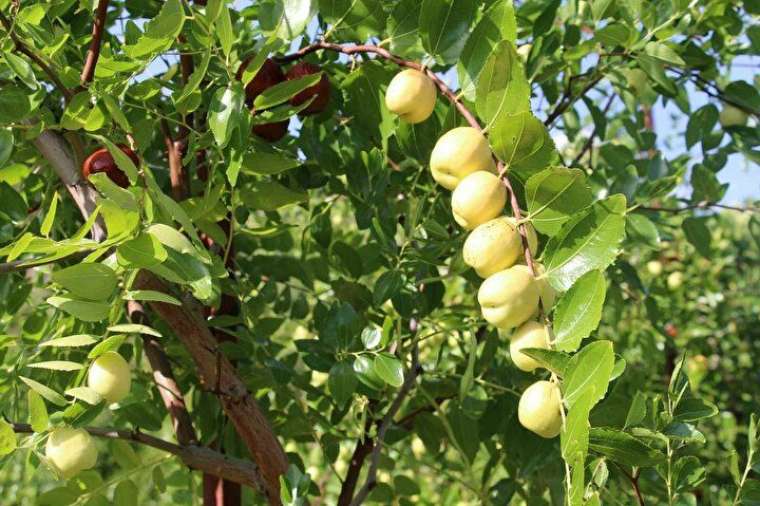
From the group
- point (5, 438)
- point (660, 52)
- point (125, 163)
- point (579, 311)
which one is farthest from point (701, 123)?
point (5, 438)

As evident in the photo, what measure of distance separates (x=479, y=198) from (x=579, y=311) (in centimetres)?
12

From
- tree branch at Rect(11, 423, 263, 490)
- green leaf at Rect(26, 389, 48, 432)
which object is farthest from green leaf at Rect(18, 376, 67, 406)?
Answer: tree branch at Rect(11, 423, 263, 490)

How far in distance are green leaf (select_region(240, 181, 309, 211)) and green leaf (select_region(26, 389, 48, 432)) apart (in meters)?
0.27

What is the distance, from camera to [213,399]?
3.73ft

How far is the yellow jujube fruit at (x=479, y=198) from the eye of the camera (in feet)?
2.28

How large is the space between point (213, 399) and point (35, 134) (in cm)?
45

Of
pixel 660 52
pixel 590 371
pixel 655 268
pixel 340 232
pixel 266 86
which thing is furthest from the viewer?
pixel 655 268

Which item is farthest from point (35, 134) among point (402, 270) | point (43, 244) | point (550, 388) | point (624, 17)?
point (624, 17)

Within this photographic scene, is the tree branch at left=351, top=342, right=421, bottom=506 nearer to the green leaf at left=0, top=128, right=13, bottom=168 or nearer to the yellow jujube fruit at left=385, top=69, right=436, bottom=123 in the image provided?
the yellow jujube fruit at left=385, top=69, right=436, bottom=123

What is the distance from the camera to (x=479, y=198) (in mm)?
695

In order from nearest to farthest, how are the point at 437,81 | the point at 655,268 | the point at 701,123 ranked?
the point at 437,81 → the point at 701,123 → the point at 655,268

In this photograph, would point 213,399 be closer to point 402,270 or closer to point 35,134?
point 402,270

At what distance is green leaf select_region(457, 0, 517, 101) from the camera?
74 cm

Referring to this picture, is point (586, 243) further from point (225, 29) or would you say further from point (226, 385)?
point (226, 385)
